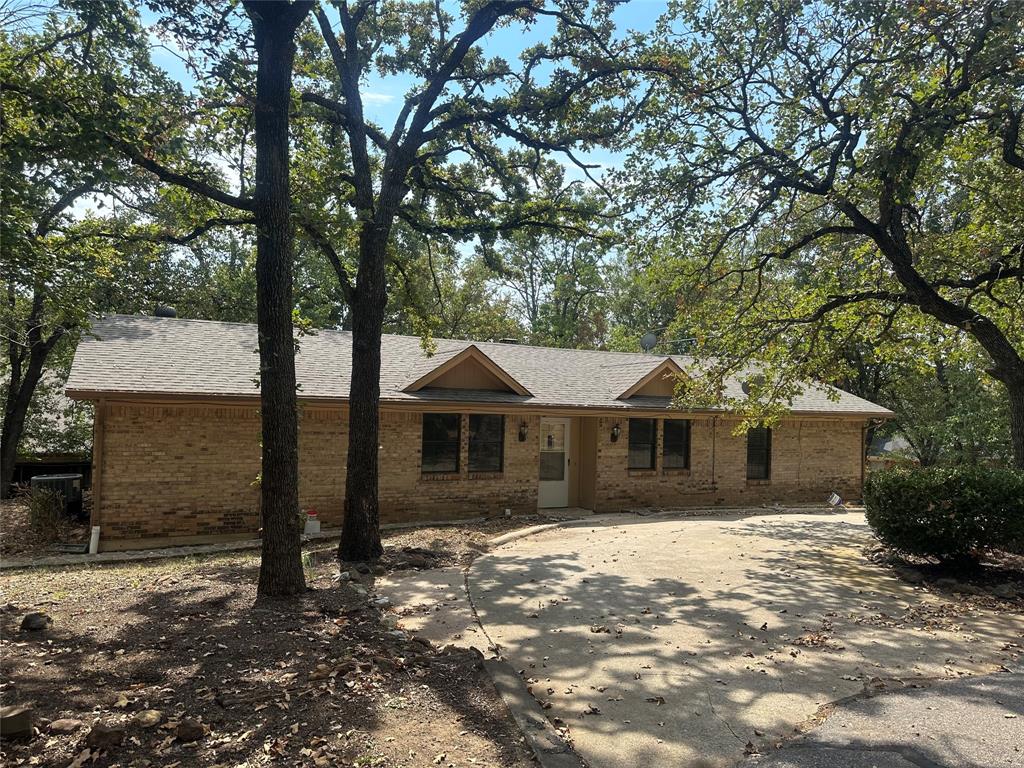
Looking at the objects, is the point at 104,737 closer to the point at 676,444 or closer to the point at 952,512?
the point at 952,512

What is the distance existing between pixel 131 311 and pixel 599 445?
14854 mm

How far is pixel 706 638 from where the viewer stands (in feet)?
20.5

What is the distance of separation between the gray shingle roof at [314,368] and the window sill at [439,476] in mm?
1662

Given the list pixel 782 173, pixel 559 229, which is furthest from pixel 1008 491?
pixel 559 229

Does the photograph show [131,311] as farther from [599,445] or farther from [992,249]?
[992,249]

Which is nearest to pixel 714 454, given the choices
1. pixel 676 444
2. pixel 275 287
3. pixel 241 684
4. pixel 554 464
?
pixel 676 444

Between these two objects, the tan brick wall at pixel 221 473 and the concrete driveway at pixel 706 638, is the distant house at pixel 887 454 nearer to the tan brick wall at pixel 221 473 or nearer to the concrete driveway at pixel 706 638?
the concrete driveway at pixel 706 638

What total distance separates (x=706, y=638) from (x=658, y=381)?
11161 mm

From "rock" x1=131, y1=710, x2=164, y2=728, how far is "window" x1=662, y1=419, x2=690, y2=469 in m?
14.4

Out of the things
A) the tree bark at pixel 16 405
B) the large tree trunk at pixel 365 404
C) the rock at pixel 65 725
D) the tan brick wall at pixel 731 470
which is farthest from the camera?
the tree bark at pixel 16 405

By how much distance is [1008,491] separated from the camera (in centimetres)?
848

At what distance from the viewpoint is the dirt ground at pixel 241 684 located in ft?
11.8

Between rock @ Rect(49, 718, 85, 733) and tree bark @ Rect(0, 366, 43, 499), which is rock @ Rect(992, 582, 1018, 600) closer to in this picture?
rock @ Rect(49, 718, 85, 733)

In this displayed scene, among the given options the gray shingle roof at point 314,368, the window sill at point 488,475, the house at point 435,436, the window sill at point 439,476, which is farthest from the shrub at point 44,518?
the window sill at point 488,475
